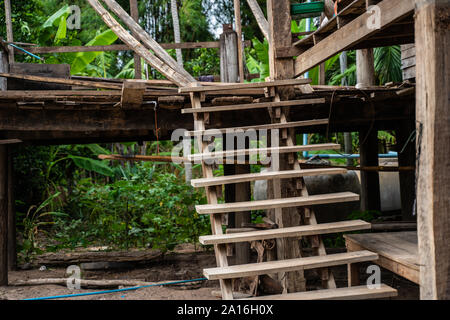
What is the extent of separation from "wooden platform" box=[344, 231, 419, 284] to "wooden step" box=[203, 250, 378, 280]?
0.32 ft

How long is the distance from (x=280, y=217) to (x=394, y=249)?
1.40 metres

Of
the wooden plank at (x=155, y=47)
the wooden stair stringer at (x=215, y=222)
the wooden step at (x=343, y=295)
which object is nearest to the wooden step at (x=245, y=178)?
the wooden stair stringer at (x=215, y=222)

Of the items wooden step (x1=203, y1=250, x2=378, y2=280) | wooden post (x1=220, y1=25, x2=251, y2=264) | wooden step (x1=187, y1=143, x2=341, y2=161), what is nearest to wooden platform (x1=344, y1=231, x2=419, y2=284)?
wooden step (x1=203, y1=250, x2=378, y2=280)

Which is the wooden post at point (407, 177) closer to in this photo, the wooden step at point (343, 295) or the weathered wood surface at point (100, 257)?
the weathered wood surface at point (100, 257)

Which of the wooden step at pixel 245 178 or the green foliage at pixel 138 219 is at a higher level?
the wooden step at pixel 245 178

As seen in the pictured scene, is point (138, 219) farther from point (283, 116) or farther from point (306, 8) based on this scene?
point (306, 8)

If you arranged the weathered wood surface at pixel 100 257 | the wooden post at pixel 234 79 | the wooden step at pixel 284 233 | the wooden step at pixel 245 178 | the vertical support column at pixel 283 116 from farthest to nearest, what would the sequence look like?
the weathered wood surface at pixel 100 257, the wooden post at pixel 234 79, the vertical support column at pixel 283 116, the wooden step at pixel 245 178, the wooden step at pixel 284 233

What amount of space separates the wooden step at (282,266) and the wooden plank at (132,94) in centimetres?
215

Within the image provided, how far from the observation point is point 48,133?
5777 mm

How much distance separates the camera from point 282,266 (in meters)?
3.29

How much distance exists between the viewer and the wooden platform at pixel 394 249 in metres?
3.02
